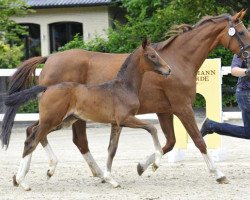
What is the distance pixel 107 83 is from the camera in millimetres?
8875

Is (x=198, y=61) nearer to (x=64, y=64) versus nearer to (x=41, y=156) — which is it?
(x=64, y=64)

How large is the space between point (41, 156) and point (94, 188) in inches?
148

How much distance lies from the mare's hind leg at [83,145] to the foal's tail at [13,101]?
3.55 ft

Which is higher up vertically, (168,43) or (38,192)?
(168,43)

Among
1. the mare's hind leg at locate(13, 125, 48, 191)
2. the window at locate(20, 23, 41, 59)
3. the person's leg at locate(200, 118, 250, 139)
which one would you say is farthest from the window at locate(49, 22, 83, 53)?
the mare's hind leg at locate(13, 125, 48, 191)

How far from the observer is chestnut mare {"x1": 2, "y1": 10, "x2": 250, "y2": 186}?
911 centimetres

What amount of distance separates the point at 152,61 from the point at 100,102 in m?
0.81

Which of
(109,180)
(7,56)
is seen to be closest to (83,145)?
(109,180)

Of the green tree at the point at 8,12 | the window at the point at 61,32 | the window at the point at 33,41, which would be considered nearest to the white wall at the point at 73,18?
the window at the point at 61,32

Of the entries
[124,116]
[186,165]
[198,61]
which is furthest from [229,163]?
[124,116]

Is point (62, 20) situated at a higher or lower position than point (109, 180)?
lower

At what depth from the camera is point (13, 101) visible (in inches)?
349

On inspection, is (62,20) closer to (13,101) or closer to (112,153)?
(13,101)

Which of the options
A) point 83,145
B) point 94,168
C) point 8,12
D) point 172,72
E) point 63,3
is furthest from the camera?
point 63,3
